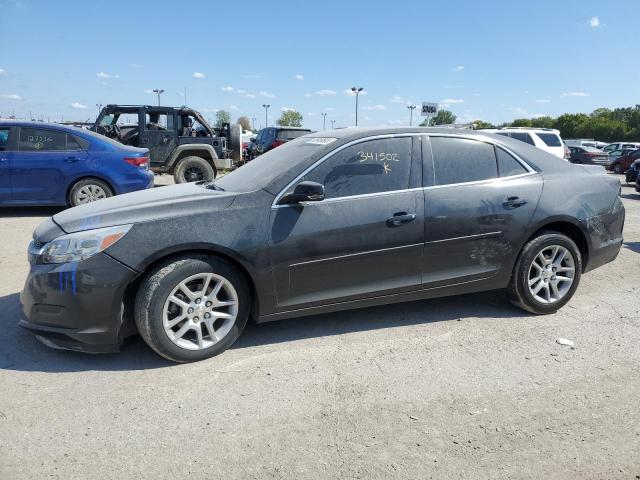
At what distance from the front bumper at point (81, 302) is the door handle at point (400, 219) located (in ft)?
5.97

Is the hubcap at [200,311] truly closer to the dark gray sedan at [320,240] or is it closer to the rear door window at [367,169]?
the dark gray sedan at [320,240]

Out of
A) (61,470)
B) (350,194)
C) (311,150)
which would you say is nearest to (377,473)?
(61,470)

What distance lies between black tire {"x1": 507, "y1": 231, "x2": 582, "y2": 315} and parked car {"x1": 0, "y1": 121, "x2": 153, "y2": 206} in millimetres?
6785

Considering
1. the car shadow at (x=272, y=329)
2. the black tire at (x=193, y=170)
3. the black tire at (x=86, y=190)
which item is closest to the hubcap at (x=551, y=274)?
the car shadow at (x=272, y=329)

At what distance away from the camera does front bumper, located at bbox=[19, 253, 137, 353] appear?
324cm

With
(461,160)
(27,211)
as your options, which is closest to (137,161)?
(27,211)

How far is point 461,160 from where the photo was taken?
165 inches

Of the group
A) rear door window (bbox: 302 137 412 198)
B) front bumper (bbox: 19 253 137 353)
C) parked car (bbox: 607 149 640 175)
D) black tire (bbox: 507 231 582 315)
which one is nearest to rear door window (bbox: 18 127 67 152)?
front bumper (bbox: 19 253 137 353)

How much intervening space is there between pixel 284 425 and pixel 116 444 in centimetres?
85

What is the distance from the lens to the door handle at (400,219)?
150 inches

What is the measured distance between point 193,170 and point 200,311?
31.8 ft

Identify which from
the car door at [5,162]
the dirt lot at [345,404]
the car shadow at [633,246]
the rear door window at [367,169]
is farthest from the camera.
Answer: the car door at [5,162]

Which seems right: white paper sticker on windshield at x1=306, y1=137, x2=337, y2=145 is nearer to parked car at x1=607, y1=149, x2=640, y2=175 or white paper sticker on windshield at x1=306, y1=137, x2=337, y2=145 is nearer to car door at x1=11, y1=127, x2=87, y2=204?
car door at x1=11, y1=127, x2=87, y2=204

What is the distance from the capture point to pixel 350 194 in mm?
3799
